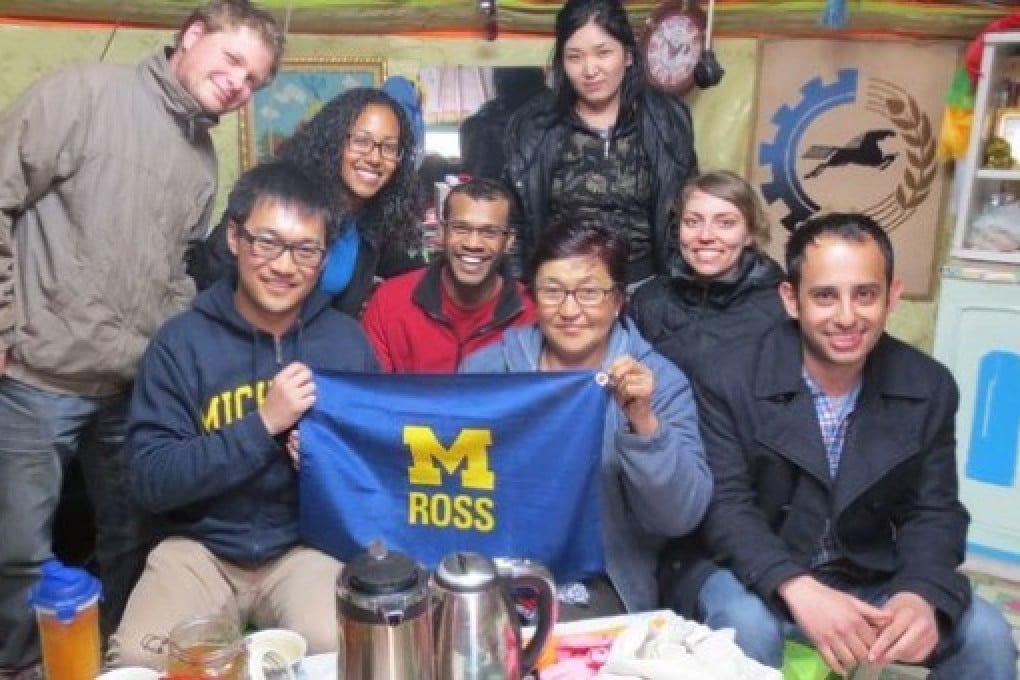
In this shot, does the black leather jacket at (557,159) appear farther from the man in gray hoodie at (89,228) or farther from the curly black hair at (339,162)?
the man in gray hoodie at (89,228)

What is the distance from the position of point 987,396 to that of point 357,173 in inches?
96.3

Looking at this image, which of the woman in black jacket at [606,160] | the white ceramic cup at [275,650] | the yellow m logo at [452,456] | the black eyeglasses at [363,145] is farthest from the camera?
the woman in black jacket at [606,160]

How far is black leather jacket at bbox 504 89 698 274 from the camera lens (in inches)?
116

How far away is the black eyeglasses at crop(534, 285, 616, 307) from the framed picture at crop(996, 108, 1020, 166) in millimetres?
2184

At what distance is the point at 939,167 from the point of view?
3615mm

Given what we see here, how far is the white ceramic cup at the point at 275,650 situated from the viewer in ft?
4.23

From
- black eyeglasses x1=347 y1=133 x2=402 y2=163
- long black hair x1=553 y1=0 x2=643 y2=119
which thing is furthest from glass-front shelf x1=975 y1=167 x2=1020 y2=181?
black eyeglasses x1=347 y1=133 x2=402 y2=163

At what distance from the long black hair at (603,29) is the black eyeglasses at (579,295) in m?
1.14

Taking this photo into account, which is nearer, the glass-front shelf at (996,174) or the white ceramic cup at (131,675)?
the white ceramic cup at (131,675)

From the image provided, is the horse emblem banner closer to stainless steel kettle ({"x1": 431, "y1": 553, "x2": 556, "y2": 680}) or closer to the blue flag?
the blue flag

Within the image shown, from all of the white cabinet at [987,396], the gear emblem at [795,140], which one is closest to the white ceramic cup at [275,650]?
the white cabinet at [987,396]

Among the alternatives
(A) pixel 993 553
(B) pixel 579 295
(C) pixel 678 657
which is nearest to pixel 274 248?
(B) pixel 579 295

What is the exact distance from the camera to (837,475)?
6.32 ft

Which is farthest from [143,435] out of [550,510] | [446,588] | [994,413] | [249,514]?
[994,413]
